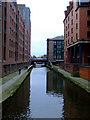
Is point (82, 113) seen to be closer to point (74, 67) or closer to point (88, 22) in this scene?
point (74, 67)

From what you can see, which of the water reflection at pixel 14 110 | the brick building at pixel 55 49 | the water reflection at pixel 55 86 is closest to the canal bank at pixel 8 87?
the water reflection at pixel 14 110

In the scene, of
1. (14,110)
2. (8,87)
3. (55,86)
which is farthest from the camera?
(55,86)

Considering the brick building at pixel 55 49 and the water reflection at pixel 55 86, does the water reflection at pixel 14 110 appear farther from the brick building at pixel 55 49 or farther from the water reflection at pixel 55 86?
the brick building at pixel 55 49

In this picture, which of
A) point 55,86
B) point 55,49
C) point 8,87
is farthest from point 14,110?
point 55,49

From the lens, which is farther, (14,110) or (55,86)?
(55,86)

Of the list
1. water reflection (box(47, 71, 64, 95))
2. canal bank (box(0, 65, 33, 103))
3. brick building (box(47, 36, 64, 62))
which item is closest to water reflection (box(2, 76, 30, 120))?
canal bank (box(0, 65, 33, 103))

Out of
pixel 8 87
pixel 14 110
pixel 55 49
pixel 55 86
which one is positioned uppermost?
pixel 55 49

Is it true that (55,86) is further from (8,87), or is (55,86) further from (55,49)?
(55,49)

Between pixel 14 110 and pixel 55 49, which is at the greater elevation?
pixel 55 49

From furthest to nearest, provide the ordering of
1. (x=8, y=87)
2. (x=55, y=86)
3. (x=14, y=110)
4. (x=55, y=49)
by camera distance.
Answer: (x=55, y=49) < (x=55, y=86) < (x=8, y=87) < (x=14, y=110)

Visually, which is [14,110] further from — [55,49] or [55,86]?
[55,49]

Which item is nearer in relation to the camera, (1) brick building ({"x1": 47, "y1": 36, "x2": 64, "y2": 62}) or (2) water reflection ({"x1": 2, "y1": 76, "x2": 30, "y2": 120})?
(2) water reflection ({"x1": 2, "y1": 76, "x2": 30, "y2": 120})

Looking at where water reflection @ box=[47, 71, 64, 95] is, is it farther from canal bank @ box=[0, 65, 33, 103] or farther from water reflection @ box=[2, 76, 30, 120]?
water reflection @ box=[2, 76, 30, 120]

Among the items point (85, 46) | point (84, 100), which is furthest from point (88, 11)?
point (84, 100)
